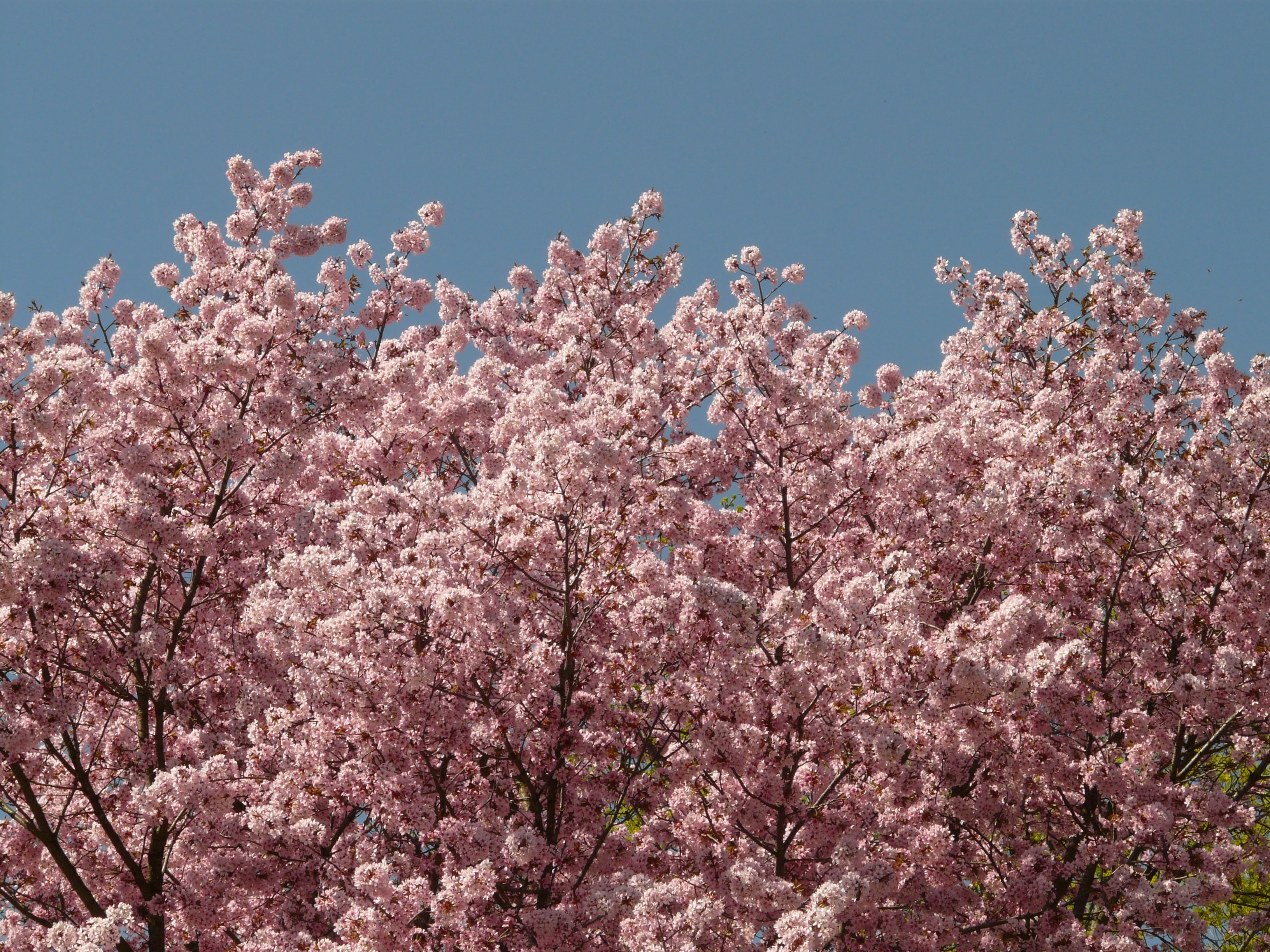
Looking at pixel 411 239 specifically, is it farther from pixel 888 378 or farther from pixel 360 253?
pixel 888 378

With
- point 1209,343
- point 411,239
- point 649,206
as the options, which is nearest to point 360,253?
point 411,239

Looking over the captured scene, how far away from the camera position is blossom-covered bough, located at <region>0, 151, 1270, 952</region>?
37.8ft

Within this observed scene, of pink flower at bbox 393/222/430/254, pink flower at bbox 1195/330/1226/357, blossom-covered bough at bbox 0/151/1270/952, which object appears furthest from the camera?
pink flower at bbox 393/222/430/254

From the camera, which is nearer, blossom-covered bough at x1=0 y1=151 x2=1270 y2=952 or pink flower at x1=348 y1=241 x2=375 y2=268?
blossom-covered bough at x1=0 y1=151 x2=1270 y2=952

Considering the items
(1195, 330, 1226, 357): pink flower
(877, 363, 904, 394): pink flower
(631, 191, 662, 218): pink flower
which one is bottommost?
(1195, 330, 1226, 357): pink flower

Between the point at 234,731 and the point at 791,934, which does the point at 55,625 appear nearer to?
the point at 234,731

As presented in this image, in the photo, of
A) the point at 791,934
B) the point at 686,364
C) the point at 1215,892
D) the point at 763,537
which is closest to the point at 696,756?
the point at 791,934

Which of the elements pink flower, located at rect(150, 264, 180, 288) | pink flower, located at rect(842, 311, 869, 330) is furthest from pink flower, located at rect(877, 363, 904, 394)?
pink flower, located at rect(150, 264, 180, 288)

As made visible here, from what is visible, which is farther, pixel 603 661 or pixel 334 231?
pixel 334 231

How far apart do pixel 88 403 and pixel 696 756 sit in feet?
28.8

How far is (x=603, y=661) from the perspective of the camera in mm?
12781

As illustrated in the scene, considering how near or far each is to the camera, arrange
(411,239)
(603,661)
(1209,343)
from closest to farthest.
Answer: (603,661)
(1209,343)
(411,239)

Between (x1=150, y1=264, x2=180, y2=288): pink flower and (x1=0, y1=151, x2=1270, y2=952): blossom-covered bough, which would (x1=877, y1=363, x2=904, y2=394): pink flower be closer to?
(x1=0, y1=151, x2=1270, y2=952): blossom-covered bough

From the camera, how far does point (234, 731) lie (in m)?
14.6
